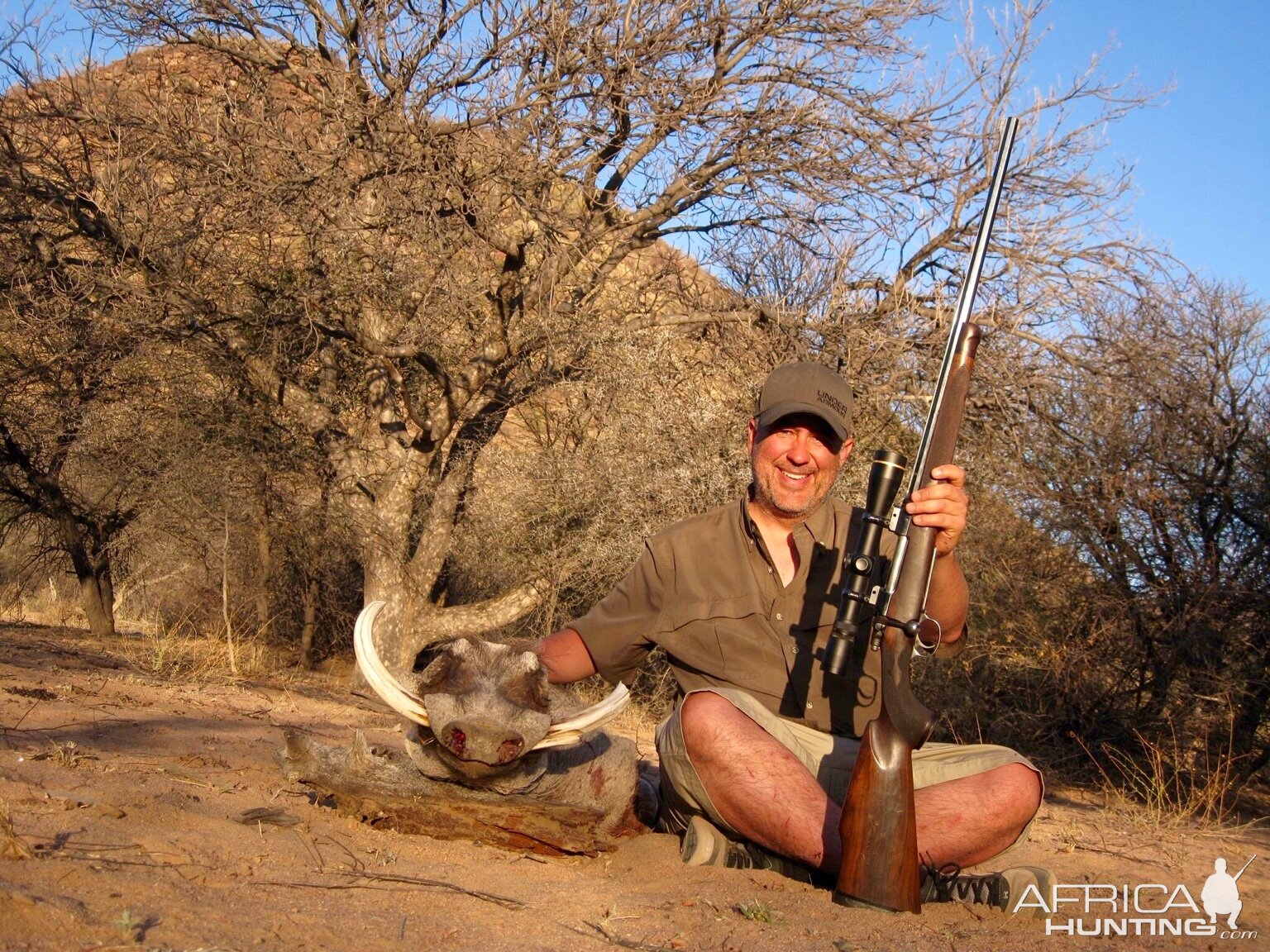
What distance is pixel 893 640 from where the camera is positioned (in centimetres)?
304

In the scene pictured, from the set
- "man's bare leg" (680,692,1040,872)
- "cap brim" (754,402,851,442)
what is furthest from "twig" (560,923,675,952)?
"cap brim" (754,402,851,442)

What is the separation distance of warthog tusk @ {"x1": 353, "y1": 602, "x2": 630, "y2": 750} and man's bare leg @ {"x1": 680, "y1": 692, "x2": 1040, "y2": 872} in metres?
0.22

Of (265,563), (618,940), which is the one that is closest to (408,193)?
(265,563)

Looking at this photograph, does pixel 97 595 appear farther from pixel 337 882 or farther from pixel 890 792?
pixel 890 792

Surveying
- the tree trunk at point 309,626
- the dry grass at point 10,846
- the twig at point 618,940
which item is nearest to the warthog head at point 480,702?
the twig at point 618,940

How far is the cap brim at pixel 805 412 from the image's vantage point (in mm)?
3666

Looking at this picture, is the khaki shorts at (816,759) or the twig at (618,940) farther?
the khaki shorts at (816,759)

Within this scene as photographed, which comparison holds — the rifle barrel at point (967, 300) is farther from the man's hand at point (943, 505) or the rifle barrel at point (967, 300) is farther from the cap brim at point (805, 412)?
the cap brim at point (805, 412)

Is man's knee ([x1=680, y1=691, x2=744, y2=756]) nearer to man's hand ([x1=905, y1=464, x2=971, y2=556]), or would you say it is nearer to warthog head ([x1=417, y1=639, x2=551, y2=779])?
warthog head ([x1=417, y1=639, x2=551, y2=779])

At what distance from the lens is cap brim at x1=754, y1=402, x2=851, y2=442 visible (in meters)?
3.67

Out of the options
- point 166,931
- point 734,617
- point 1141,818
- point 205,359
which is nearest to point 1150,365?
point 1141,818

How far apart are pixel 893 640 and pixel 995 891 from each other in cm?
71

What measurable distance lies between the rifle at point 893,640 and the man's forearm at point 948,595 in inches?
5.9

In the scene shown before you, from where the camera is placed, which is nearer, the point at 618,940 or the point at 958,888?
the point at 618,940
